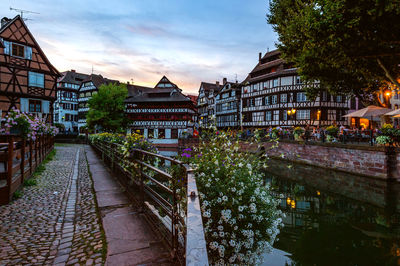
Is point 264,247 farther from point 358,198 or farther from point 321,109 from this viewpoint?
point 321,109

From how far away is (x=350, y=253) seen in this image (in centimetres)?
571

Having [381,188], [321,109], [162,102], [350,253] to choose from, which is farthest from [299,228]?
[162,102]

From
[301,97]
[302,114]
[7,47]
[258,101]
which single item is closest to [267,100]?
[258,101]

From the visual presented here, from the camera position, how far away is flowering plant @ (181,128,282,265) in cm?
253

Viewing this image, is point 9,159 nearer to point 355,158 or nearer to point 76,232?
point 76,232

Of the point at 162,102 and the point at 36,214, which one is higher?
the point at 162,102

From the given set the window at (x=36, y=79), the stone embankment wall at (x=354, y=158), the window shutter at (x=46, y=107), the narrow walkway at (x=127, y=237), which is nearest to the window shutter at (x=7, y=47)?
the window at (x=36, y=79)

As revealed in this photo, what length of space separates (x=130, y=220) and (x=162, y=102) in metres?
42.1

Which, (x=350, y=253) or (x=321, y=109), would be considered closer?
(x=350, y=253)

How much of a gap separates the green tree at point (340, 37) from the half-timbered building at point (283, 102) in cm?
1861


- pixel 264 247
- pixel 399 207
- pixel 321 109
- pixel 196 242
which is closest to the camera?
pixel 196 242

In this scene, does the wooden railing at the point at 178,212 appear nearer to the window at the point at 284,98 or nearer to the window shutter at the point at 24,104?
the window shutter at the point at 24,104

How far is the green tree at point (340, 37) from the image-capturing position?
10.6 m

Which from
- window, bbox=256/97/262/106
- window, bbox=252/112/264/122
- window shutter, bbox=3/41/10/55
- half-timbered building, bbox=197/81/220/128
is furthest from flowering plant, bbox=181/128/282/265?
half-timbered building, bbox=197/81/220/128
